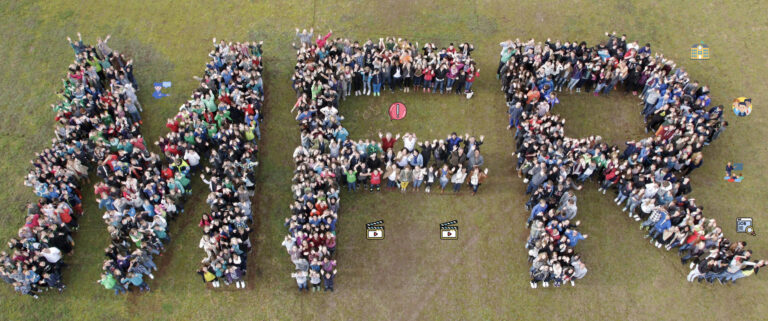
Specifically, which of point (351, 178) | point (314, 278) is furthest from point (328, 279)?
point (351, 178)

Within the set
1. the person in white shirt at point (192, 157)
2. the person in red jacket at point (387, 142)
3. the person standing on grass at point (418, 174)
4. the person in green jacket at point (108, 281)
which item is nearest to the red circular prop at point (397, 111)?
the person in red jacket at point (387, 142)

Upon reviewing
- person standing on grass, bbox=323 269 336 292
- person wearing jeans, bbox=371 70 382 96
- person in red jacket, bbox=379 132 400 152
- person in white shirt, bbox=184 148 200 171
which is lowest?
person standing on grass, bbox=323 269 336 292

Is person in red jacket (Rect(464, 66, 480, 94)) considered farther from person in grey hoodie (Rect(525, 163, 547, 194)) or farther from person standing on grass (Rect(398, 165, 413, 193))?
person standing on grass (Rect(398, 165, 413, 193))

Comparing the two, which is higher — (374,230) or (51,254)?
(374,230)

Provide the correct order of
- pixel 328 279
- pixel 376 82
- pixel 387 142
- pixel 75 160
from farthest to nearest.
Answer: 1. pixel 376 82
2. pixel 387 142
3. pixel 75 160
4. pixel 328 279

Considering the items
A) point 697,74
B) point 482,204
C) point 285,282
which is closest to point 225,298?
point 285,282

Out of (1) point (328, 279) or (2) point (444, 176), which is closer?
(1) point (328, 279)

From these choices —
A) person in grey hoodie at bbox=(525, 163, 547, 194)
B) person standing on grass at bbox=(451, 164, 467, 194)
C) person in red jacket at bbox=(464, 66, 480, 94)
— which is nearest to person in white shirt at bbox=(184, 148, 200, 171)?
person standing on grass at bbox=(451, 164, 467, 194)

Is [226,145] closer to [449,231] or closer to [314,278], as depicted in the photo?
[314,278]

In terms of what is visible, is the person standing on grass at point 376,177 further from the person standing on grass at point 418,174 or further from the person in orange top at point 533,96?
the person in orange top at point 533,96
